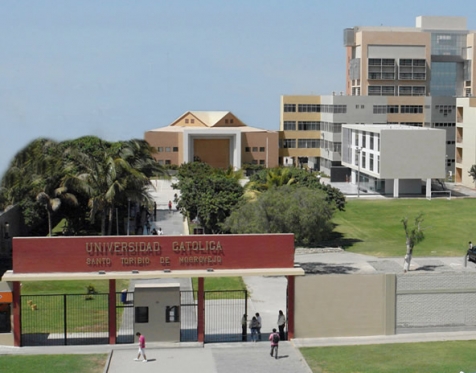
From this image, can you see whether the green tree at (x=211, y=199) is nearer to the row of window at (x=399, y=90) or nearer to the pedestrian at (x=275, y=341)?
the pedestrian at (x=275, y=341)

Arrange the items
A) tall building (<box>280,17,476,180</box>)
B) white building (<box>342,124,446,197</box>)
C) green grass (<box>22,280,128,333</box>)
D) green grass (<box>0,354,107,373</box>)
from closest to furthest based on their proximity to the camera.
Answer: green grass (<box>0,354,107,373</box>) < green grass (<box>22,280,128,333</box>) < white building (<box>342,124,446,197</box>) < tall building (<box>280,17,476,180</box>)

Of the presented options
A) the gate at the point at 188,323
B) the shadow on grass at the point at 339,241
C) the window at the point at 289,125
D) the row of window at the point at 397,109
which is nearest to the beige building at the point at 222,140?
the window at the point at 289,125

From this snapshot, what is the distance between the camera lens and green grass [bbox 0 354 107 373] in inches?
1276

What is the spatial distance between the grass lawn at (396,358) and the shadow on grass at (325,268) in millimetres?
17698

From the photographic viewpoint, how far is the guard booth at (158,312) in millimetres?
36000

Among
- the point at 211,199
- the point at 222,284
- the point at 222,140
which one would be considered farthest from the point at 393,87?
the point at 222,284

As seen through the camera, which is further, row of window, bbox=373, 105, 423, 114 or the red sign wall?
row of window, bbox=373, 105, 423, 114

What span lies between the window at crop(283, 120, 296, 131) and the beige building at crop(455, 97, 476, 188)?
79.6 feet

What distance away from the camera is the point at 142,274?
35625 mm

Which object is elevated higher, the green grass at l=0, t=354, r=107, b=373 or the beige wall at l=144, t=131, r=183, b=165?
the beige wall at l=144, t=131, r=183, b=165

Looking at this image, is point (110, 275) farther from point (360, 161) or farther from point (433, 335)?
point (360, 161)

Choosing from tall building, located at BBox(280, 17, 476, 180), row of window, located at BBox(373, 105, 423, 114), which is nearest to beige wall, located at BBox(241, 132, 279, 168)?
tall building, located at BBox(280, 17, 476, 180)

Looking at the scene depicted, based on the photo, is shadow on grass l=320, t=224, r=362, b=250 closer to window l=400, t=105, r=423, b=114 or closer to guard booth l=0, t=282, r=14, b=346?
guard booth l=0, t=282, r=14, b=346

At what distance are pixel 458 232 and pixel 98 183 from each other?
28.1 m
